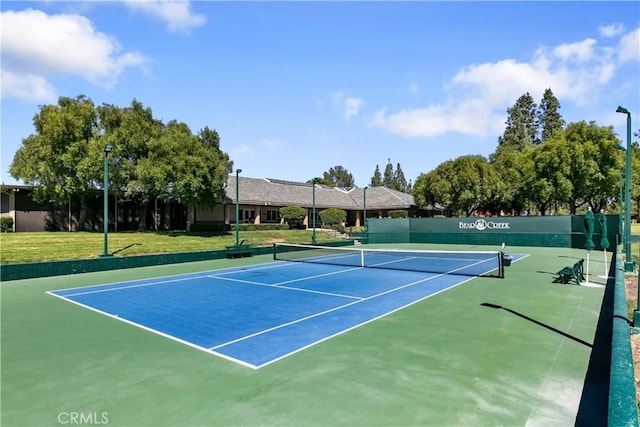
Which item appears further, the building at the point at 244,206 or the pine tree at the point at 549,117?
the pine tree at the point at 549,117

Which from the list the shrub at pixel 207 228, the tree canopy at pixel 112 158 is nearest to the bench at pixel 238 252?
the tree canopy at pixel 112 158

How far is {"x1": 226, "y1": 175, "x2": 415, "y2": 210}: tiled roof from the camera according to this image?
43281 mm

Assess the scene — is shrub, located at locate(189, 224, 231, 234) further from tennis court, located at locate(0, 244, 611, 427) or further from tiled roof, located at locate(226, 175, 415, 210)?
tennis court, located at locate(0, 244, 611, 427)

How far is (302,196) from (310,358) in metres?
44.3

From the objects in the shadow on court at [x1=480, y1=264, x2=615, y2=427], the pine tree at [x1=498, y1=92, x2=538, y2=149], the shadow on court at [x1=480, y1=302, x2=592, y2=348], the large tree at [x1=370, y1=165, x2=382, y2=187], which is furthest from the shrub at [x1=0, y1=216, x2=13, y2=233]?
the large tree at [x1=370, y1=165, x2=382, y2=187]

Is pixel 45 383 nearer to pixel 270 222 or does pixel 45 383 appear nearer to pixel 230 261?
pixel 230 261

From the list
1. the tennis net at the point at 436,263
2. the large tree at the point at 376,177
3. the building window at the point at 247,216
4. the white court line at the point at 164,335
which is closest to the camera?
the white court line at the point at 164,335

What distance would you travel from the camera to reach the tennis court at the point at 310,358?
15.6 feet

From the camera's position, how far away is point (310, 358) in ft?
21.6

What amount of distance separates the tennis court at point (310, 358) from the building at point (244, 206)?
19.6 m

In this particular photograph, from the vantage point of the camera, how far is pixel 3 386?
5637 mm

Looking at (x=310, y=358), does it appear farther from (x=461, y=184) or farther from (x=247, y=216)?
(x=461, y=184)

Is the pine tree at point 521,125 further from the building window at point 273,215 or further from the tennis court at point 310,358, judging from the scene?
the tennis court at point 310,358

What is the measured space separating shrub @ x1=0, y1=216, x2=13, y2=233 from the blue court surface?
22.2m
